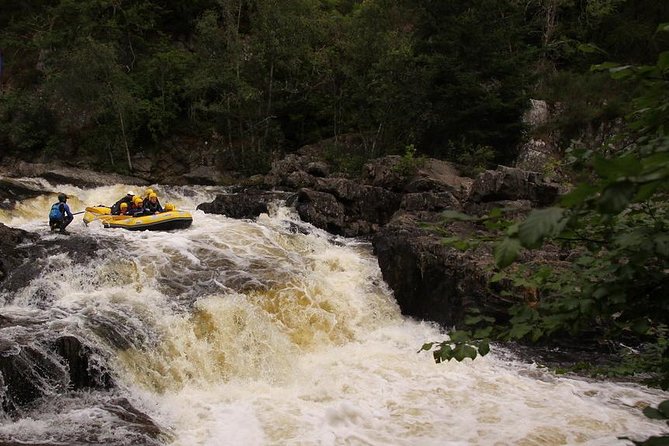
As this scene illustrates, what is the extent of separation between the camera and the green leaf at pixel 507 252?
132cm

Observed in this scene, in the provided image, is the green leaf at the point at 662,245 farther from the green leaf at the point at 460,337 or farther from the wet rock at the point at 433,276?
the wet rock at the point at 433,276

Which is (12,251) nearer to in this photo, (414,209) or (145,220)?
(145,220)

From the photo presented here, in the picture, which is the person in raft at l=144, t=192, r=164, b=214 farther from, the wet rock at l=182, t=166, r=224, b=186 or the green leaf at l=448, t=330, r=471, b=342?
the green leaf at l=448, t=330, r=471, b=342

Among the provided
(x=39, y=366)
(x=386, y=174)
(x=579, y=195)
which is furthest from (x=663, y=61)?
(x=386, y=174)

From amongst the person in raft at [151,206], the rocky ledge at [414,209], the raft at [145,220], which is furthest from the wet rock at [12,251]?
the rocky ledge at [414,209]

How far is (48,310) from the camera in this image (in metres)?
7.12

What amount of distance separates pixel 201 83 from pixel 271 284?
1236 cm

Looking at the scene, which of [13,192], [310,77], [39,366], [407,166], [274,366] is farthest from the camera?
[310,77]

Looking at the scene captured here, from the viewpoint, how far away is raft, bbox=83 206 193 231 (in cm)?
1081

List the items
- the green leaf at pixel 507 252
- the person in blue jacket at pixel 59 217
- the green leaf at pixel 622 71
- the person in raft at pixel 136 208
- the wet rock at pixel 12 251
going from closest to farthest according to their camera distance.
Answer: the green leaf at pixel 507 252, the green leaf at pixel 622 71, the wet rock at pixel 12 251, the person in blue jacket at pixel 59 217, the person in raft at pixel 136 208

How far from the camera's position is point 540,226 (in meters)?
1.25

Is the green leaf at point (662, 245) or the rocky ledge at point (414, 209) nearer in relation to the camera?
the green leaf at point (662, 245)

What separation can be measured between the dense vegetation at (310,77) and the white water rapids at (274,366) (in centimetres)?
848

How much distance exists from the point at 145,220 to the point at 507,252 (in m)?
10.5
